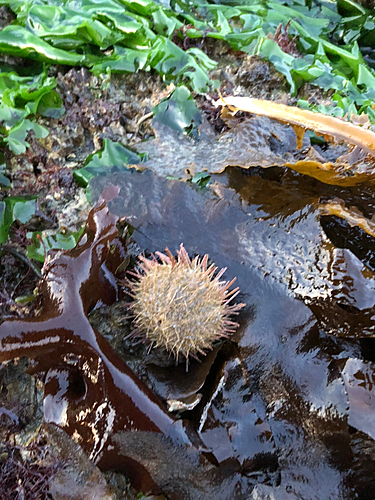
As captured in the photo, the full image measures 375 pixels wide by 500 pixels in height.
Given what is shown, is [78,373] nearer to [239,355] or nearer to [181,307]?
[181,307]

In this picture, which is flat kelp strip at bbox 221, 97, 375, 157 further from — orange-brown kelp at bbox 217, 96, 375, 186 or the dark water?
the dark water

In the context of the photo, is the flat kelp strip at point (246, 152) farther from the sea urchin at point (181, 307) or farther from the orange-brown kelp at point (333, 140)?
Answer: the sea urchin at point (181, 307)

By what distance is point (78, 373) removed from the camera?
1.03 meters

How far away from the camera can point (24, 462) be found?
3.30 ft

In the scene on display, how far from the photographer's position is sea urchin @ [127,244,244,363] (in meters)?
1.00

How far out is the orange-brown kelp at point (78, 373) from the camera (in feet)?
3.13

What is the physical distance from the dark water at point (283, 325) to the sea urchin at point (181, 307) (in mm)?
154

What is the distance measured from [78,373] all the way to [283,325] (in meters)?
0.71

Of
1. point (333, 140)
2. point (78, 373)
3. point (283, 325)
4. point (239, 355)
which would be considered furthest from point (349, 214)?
point (78, 373)

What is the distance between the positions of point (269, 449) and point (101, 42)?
1938 mm

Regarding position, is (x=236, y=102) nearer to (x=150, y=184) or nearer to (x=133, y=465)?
(x=150, y=184)

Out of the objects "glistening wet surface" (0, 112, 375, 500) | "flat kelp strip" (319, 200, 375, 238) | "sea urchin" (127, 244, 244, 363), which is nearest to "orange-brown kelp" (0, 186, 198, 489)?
"glistening wet surface" (0, 112, 375, 500)

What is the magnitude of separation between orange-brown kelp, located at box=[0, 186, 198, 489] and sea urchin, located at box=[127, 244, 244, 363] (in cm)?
16

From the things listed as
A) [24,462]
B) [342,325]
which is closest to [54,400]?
[24,462]
